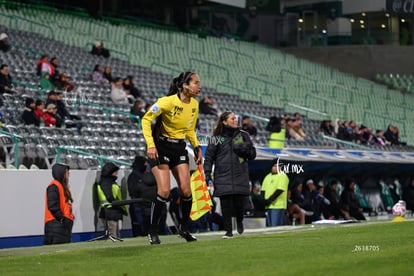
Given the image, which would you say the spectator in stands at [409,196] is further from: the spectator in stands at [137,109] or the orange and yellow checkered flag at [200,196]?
the orange and yellow checkered flag at [200,196]

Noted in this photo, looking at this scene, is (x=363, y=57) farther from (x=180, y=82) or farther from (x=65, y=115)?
(x=180, y=82)

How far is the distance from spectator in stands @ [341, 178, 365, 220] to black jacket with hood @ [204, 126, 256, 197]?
11.7 meters

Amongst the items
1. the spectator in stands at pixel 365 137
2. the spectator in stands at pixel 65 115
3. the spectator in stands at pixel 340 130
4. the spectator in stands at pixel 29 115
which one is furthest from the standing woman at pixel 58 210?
the spectator in stands at pixel 365 137

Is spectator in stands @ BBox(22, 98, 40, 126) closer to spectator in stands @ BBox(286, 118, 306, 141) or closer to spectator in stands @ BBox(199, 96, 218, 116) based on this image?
spectator in stands @ BBox(199, 96, 218, 116)

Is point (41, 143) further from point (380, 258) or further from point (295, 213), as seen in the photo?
point (380, 258)

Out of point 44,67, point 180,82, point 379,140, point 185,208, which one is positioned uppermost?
point 44,67

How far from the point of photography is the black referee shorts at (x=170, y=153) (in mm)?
13773

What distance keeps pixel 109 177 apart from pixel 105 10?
27914 mm

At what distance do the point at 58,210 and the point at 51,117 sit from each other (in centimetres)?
768

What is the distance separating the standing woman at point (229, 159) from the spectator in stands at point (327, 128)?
816 inches

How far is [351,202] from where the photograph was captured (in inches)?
1107

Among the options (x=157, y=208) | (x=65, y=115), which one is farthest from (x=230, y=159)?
(x=65, y=115)

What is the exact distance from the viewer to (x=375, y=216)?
30.8 meters

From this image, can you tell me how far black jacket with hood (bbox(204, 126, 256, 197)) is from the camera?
16.3m
